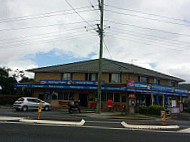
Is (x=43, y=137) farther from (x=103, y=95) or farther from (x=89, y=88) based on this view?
(x=103, y=95)

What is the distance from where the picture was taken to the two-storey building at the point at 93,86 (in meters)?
27.3

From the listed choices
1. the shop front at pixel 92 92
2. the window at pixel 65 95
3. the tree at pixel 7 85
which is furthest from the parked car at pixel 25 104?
the tree at pixel 7 85

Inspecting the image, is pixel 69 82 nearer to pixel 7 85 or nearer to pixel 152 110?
pixel 152 110

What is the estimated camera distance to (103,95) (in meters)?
28.6

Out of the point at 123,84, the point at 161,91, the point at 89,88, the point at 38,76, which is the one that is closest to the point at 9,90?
the point at 38,76

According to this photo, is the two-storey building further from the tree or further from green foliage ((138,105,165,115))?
the tree

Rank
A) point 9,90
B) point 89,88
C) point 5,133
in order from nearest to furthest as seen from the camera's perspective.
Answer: point 5,133 < point 89,88 < point 9,90

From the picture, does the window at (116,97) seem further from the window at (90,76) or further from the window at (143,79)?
the window at (143,79)

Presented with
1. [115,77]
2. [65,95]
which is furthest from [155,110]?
[65,95]

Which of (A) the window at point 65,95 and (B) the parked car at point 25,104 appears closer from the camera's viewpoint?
(B) the parked car at point 25,104

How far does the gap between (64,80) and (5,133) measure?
1957cm

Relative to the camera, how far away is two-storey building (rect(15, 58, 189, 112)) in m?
27.3

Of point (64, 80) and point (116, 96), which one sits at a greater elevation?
point (64, 80)

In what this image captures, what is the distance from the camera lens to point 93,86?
2725cm
